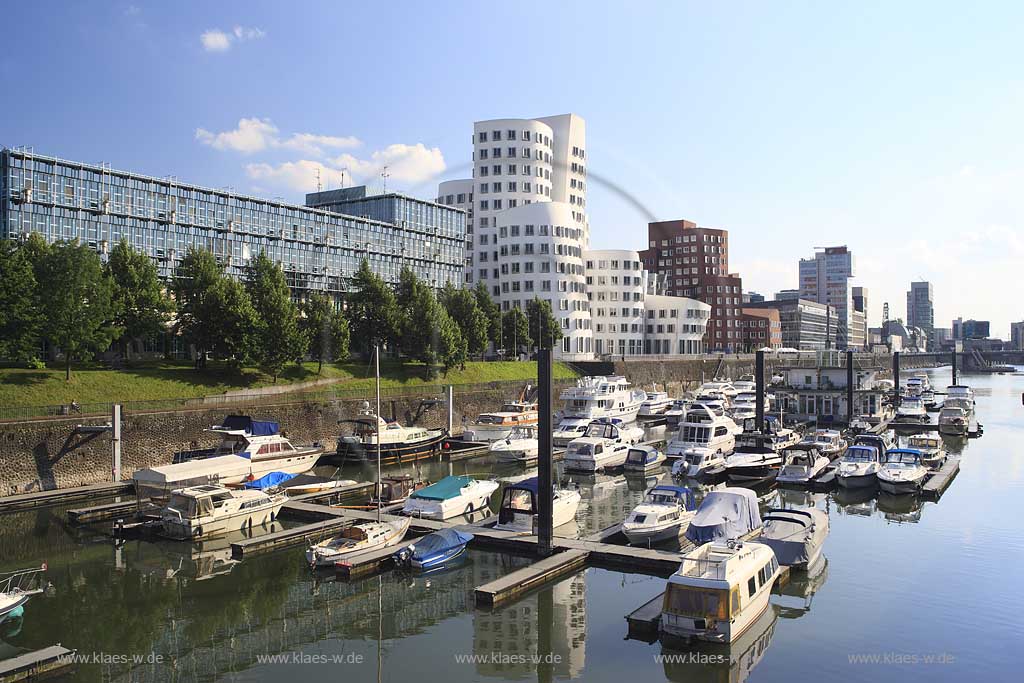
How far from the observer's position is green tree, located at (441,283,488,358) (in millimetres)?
87000

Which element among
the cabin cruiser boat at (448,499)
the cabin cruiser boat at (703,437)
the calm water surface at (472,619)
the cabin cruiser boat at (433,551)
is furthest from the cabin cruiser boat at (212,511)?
the cabin cruiser boat at (703,437)

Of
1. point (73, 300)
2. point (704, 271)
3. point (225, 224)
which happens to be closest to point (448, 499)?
point (73, 300)

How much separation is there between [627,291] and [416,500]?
9635cm

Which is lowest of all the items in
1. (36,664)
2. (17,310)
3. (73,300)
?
(36,664)

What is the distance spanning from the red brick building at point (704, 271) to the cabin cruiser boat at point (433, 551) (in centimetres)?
14245

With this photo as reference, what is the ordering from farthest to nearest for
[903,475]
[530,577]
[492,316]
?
1. [492,316]
2. [903,475]
3. [530,577]

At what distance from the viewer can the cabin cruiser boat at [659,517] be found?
32156 millimetres

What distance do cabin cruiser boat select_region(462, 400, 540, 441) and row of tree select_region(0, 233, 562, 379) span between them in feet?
44.2

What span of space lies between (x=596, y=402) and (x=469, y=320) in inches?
796

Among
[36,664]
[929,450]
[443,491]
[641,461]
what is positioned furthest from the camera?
[929,450]

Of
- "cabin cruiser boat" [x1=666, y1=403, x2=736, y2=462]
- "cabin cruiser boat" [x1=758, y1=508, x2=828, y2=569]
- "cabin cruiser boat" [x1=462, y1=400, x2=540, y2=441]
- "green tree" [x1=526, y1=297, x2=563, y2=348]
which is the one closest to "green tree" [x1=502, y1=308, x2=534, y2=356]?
"green tree" [x1=526, y1=297, x2=563, y2=348]

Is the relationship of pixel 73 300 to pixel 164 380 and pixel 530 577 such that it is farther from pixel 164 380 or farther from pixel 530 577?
pixel 530 577

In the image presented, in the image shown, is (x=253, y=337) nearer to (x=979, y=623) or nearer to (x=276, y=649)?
(x=276, y=649)

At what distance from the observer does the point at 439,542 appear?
29.8 metres
